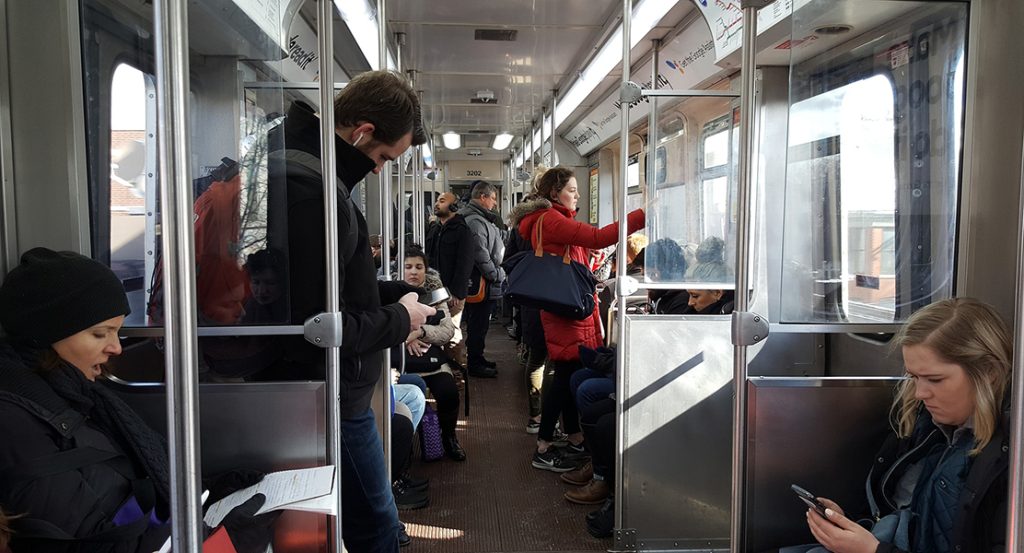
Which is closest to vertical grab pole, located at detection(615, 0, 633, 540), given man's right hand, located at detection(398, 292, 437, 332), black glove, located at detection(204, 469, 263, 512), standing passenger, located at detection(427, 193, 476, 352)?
man's right hand, located at detection(398, 292, 437, 332)

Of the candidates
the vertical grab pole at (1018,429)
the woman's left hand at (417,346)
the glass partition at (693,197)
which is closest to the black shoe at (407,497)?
the woman's left hand at (417,346)

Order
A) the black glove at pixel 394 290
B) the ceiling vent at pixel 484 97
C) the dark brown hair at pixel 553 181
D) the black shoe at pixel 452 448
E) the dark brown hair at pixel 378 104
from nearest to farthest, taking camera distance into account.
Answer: the dark brown hair at pixel 378 104
the black glove at pixel 394 290
the dark brown hair at pixel 553 181
the black shoe at pixel 452 448
the ceiling vent at pixel 484 97

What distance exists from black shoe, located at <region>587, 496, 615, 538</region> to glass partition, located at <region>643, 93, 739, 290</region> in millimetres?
1071

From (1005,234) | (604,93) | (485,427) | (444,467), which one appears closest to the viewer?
(1005,234)

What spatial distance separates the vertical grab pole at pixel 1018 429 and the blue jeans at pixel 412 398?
2900 millimetres

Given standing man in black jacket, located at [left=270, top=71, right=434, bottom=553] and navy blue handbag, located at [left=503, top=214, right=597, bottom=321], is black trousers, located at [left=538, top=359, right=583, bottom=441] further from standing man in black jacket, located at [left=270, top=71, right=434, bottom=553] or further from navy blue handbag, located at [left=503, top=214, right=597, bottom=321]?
standing man in black jacket, located at [left=270, top=71, right=434, bottom=553]

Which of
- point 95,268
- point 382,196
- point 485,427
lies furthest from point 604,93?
point 95,268

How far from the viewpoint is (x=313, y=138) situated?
1985 mm

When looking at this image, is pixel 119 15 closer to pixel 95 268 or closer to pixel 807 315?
pixel 95 268

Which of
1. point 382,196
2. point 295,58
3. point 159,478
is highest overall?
point 295,58

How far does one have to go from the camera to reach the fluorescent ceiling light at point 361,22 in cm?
361

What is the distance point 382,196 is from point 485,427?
105 inches

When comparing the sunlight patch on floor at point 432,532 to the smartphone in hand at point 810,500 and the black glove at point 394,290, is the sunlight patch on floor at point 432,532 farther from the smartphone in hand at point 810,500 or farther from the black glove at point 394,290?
the smartphone in hand at point 810,500

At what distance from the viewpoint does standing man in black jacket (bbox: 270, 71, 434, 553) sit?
191 cm
